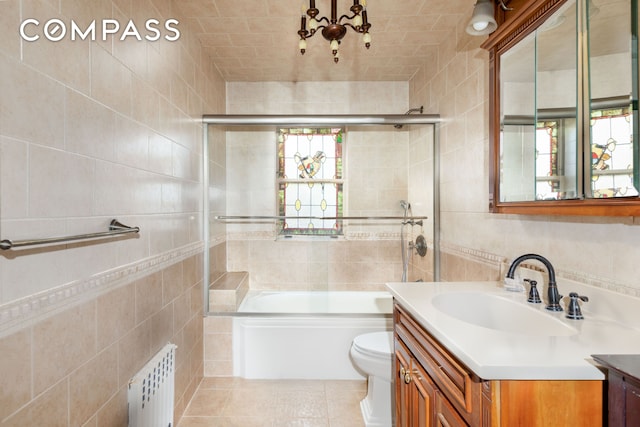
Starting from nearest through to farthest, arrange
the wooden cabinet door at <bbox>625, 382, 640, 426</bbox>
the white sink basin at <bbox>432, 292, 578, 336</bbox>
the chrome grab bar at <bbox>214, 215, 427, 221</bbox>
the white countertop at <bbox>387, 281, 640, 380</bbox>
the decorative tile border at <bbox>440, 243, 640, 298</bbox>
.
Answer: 1. the wooden cabinet door at <bbox>625, 382, 640, 426</bbox>
2. the white countertop at <bbox>387, 281, 640, 380</bbox>
3. the decorative tile border at <bbox>440, 243, 640, 298</bbox>
4. the white sink basin at <bbox>432, 292, 578, 336</bbox>
5. the chrome grab bar at <bbox>214, 215, 427, 221</bbox>

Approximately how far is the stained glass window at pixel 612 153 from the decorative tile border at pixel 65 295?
Result: 169 cm

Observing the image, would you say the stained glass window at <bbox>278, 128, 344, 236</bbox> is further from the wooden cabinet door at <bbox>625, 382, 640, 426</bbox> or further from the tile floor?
the wooden cabinet door at <bbox>625, 382, 640, 426</bbox>

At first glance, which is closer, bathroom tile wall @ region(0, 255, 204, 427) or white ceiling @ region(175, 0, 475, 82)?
bathroom tile wall @ region(0, 255, 204, 427)

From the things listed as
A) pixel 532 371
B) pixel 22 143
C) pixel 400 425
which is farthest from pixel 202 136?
pixel 532 371

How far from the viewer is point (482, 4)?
1409mm

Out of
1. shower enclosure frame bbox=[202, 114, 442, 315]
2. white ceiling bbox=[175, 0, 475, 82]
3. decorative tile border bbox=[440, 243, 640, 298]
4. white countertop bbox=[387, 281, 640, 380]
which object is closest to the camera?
white countertop bbox=[387, 281, 640, 380]

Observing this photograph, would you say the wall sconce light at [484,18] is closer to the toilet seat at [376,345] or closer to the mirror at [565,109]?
the mirror at [565,109]

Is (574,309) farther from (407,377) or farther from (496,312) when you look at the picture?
(407,377)

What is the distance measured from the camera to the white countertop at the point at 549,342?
76 centimetres

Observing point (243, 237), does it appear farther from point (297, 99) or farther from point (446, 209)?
point (446, 209)

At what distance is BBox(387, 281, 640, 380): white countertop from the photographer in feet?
2.50

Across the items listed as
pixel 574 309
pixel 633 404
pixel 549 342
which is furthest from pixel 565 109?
pixel 633 404

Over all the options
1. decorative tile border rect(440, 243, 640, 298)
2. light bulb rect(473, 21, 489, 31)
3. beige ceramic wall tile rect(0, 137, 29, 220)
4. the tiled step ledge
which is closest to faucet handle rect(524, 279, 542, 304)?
decorative tile border rect(440, 243, 640, 298)

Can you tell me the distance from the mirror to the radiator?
1.77 metres
